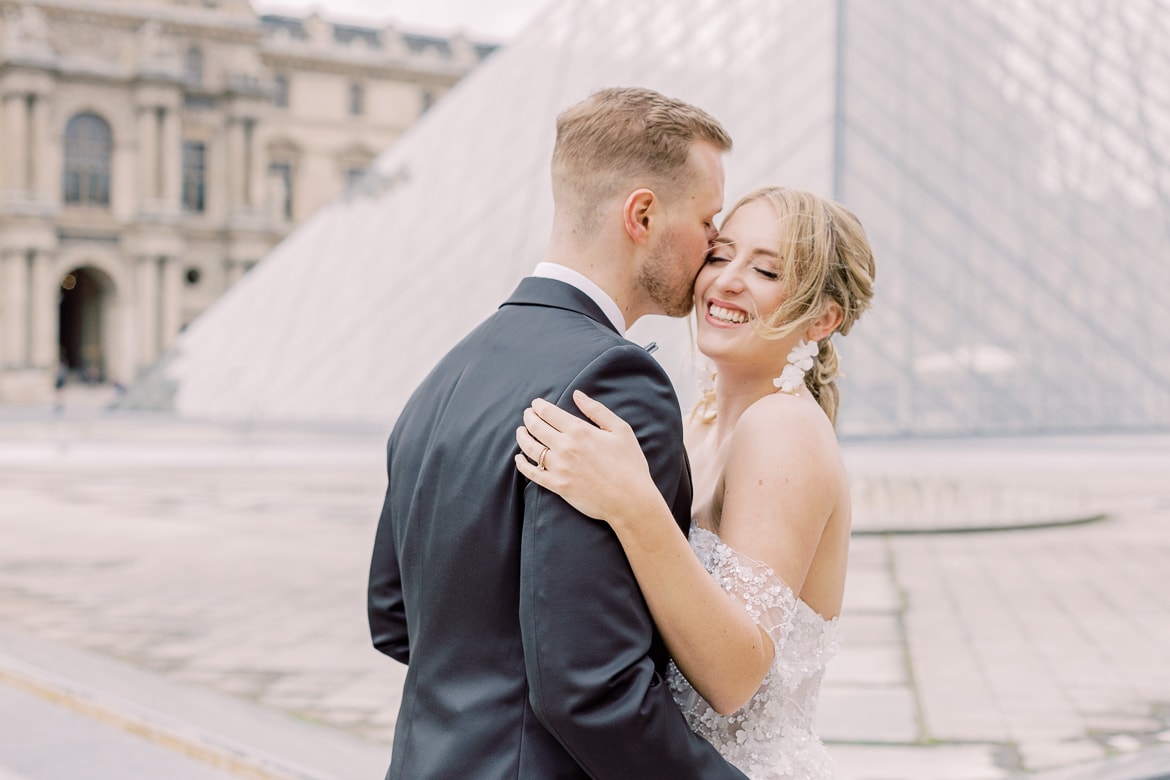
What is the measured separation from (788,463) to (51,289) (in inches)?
1709

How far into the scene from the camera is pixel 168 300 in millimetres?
42406

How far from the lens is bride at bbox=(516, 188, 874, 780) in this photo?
1.28m

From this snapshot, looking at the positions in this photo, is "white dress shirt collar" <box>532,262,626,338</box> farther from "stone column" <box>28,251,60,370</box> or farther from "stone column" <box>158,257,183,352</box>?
"stone column" <box>158,257,183,352</box>

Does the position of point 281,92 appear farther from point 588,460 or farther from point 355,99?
point 588,460

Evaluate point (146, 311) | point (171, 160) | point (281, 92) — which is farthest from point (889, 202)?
point (281, 92)

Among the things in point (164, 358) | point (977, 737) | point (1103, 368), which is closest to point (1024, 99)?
point (1103, 368)

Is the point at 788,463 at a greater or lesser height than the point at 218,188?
lesser

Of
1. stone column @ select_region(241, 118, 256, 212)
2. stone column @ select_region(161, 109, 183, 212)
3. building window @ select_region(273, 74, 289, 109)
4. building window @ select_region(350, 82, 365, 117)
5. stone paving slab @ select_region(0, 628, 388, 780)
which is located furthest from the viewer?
building window @ select_region(350, 82, 365, 117)

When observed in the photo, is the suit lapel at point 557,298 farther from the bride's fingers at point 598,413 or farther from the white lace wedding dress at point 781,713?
the white lace wedding dress at point 781,713

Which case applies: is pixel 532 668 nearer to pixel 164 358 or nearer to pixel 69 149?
pixel 164 358

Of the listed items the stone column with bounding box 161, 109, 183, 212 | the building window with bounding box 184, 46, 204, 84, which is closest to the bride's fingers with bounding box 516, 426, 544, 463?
the stone column with bounding box 161, 109, 183, 212

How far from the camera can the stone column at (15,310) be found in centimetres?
3956

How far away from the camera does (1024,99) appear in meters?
14.4

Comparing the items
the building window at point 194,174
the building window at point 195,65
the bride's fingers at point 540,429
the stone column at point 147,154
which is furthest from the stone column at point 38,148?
the bride's fingers at point 540,429
